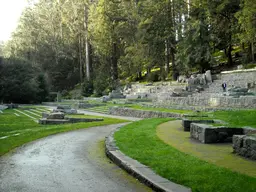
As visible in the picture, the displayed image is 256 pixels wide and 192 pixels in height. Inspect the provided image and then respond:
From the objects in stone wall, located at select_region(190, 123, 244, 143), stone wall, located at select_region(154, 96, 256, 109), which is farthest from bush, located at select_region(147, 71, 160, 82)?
stone wall, located at select_region(190, 123, 244, 143)

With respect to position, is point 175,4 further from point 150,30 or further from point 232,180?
point 232,180

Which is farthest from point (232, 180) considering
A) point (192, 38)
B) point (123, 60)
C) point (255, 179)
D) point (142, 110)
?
point (123, 60)

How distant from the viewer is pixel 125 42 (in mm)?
56000

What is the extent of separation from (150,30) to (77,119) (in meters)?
29.9

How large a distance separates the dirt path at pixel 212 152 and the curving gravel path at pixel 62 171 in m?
2.03

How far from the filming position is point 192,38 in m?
42.0

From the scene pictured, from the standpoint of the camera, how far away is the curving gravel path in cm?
618

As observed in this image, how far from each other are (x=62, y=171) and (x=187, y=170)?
2.76 meters

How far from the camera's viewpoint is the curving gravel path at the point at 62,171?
6.18m

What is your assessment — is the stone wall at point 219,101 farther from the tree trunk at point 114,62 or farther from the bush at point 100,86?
the tree trunk at point 114,62

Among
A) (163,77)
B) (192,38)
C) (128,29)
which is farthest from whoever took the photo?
(128,29)

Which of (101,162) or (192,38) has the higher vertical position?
(192,38)

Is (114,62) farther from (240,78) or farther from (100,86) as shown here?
(240,78)

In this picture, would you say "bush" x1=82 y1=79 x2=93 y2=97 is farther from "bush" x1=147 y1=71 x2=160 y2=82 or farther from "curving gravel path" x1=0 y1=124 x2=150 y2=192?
"curving gravel path" x1=0 y1=124 x2=150 y2=192
